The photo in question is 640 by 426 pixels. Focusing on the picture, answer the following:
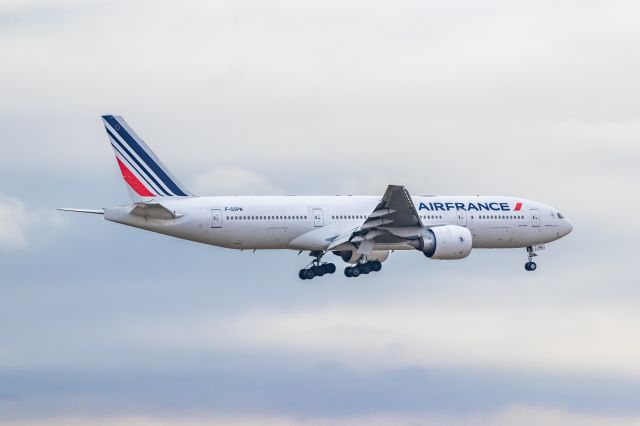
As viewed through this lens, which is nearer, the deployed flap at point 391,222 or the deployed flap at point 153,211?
the deployed flap at point 153,211

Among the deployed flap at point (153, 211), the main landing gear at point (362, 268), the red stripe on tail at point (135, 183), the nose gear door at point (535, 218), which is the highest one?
the nose gear door at point (535, 218)

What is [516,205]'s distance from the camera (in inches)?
2569

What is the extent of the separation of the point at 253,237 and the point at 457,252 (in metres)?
9.20

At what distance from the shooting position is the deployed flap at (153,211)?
187ft

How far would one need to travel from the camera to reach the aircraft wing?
2258 inches

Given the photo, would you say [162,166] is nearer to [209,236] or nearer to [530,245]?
[209,236]

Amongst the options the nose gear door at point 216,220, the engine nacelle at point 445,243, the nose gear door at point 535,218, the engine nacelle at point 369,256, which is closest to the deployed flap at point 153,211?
the nose gear door at point 216,220

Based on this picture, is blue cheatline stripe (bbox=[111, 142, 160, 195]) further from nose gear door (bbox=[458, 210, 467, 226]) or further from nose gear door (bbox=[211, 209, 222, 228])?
nose gear door (bbox=[458, 210, 467, 226])

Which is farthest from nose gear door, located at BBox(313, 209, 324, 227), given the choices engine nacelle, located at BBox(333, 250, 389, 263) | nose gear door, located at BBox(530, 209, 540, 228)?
nose gear door, located at BBox(530, 209, 540, 228)

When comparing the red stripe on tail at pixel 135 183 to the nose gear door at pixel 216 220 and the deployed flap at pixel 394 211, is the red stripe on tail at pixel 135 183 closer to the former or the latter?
the nose gear door at pixel 216 220

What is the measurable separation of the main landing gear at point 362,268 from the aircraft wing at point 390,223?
5.34ft

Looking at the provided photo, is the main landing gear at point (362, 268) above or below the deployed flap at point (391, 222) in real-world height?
below

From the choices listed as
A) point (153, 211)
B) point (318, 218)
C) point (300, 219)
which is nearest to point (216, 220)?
point (153, 211)

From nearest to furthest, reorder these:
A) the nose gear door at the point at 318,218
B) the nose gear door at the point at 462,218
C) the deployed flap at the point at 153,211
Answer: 1. the deployed flap at the point at 153,211
2. the nose gear door at the point at 318,218
3. the nose gear door at the point at 462,218
